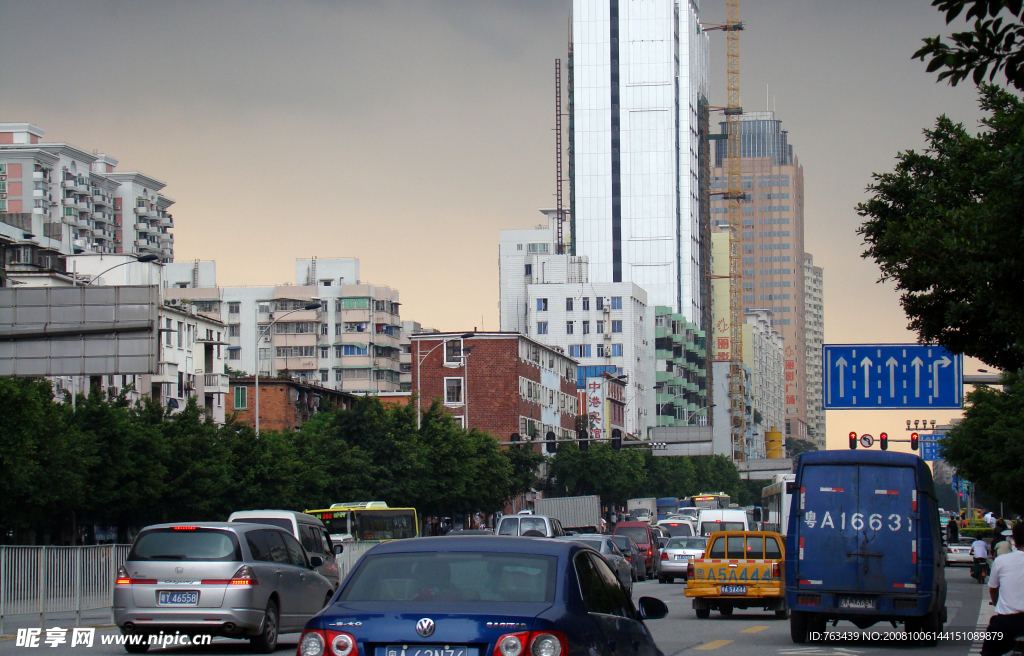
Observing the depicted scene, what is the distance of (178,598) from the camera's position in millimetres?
17031

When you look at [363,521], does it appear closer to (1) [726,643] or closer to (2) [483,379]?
(1) [726,643]

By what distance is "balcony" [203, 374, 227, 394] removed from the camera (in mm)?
80625

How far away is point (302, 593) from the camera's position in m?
19.0

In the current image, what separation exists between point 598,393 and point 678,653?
11463 centimetres

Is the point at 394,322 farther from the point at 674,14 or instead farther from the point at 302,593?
the point at 302,593

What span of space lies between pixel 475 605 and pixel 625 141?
163 metres

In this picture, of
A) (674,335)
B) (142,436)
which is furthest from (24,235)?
(674,335)

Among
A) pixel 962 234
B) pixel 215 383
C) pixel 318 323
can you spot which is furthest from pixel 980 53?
pixel 318 323

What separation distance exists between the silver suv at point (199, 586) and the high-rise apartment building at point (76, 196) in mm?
118707

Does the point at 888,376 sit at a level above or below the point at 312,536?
above

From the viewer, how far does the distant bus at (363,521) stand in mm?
44938

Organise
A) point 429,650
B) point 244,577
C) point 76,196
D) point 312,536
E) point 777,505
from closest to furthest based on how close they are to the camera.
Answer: point 429,650, point 244,577, point 312,536, point 777,505, point 76,196

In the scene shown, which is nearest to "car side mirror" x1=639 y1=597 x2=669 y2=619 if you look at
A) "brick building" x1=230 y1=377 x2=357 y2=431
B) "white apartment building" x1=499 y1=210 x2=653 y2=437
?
"brick building" x1=230 y1=377 x2=357 y2=431

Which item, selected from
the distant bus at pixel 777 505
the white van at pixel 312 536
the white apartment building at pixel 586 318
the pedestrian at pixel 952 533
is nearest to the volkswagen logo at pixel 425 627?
the white van at pixel 312 536
